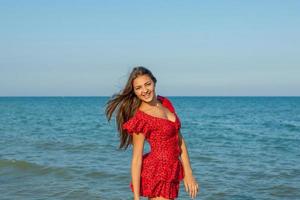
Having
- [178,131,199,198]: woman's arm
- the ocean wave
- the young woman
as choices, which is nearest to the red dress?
the young woman

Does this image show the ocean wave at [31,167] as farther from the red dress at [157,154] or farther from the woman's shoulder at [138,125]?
the woman's shoulder at [138,125]

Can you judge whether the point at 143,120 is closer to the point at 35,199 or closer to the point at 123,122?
the point at 123,122

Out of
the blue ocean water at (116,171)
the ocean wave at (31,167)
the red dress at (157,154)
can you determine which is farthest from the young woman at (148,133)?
the ocean wave at (31,167)

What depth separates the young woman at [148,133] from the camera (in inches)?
171

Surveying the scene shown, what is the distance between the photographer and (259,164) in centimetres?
1172

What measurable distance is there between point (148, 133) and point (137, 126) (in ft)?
0.44

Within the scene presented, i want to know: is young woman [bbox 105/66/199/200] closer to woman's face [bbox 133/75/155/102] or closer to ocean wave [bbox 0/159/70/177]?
woman's face [bbox 133/75/155/102]

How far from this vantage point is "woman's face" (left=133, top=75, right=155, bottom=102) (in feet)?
14.3

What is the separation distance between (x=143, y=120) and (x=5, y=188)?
18.2 ft

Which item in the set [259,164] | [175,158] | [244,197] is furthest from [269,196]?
[175,158]

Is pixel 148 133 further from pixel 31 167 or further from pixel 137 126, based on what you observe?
pixel 31 167

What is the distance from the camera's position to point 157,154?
4422 mm

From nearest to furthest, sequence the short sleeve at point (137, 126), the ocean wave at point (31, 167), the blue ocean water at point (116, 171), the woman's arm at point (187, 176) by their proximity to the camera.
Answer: the short sleeve at point (137, 126)
the woman's arm at point (187, 176)
the blue ocean water at point (116, 171)
the ocean wave at point (31, 167)

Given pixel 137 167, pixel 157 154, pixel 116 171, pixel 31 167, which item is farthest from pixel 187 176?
pixel 31 167
